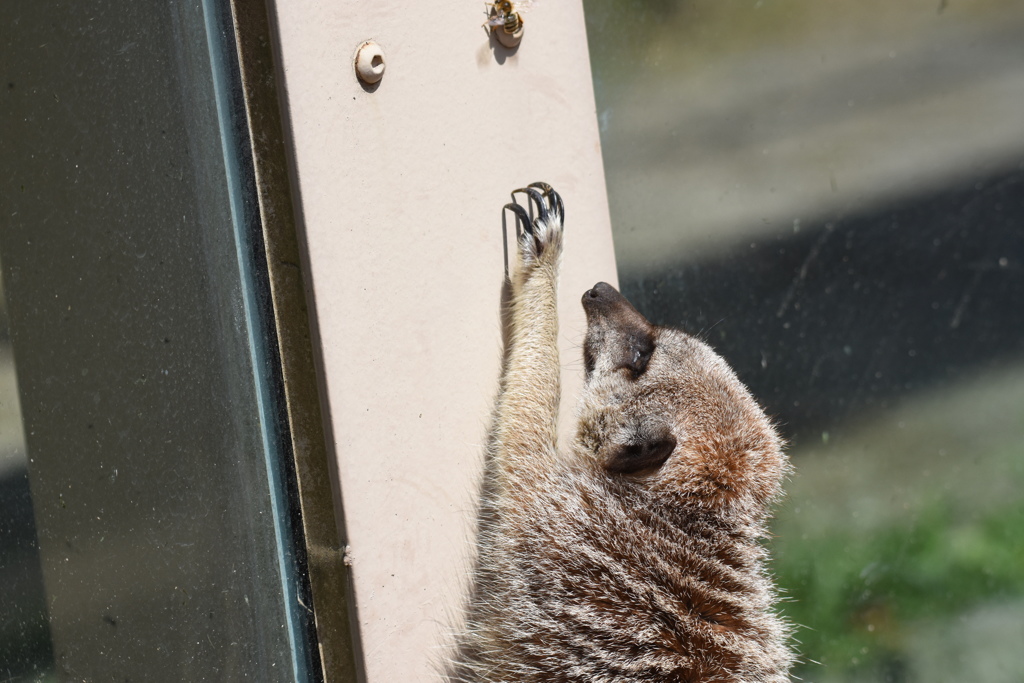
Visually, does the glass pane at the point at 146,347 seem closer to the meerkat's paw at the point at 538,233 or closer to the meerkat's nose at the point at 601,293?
the meerkat's paw at the point at 538,233

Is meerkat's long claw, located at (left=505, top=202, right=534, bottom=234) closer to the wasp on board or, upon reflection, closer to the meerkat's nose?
the meerkat's nose

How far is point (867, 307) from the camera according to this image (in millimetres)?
3416

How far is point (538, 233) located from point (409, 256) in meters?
0.37

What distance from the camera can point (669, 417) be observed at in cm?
192

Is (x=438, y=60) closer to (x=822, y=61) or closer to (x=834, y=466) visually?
(x=822, y=61)

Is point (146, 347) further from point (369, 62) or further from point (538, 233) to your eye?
point (538, 233)

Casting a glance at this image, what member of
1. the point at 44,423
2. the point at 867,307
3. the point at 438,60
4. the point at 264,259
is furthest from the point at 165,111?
the point at 867,307

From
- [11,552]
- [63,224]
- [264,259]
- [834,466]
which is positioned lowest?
[834,466]

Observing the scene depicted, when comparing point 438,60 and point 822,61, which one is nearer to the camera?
point 438,60

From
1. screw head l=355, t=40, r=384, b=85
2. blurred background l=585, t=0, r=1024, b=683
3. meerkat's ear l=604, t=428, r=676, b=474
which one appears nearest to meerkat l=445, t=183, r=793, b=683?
meerkat's ear l=604, t=428, r=676, b=474

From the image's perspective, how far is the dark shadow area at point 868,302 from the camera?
311cm

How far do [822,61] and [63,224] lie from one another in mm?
2652

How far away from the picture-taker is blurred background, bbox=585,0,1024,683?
Result: 2.91 m

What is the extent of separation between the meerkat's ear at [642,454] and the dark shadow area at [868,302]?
1.06 meters
